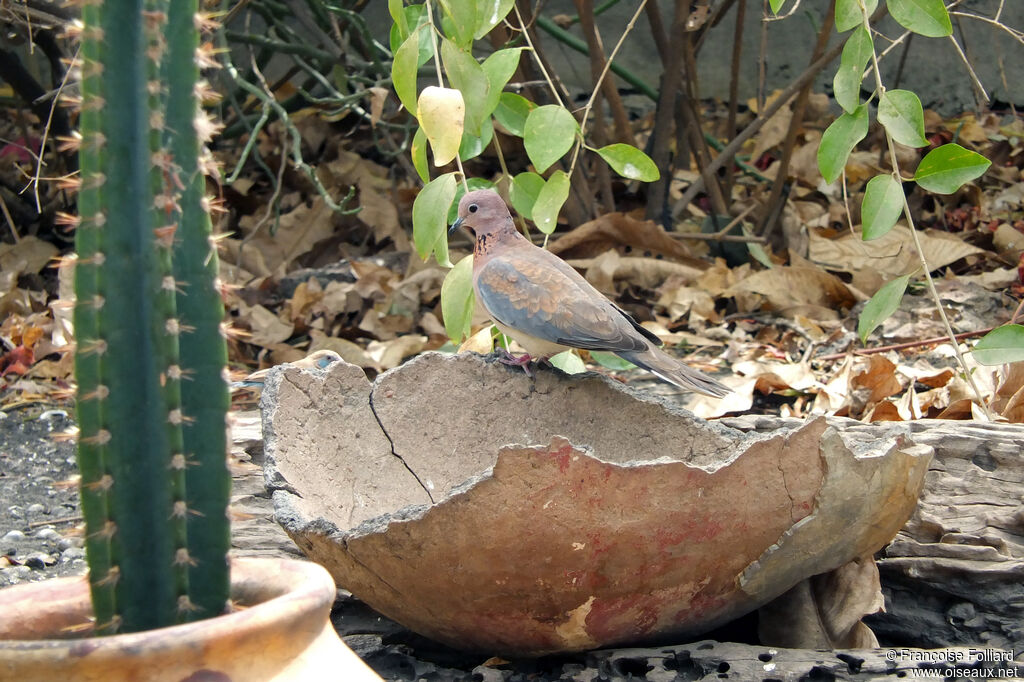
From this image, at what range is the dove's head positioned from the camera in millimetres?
2754

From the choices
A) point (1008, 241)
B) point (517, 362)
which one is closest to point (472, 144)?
point (517, 362)

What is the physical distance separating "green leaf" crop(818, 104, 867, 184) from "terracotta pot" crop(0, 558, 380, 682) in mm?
1535

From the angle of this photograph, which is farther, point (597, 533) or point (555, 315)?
point (555, 315)

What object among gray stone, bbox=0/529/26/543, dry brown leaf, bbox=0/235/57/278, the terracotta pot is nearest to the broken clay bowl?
the terracotta pot

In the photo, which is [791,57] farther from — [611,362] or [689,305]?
[611,362]

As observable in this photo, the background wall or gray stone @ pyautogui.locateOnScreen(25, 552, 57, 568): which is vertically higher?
the background wall

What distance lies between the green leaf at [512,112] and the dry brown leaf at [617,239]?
1504mm

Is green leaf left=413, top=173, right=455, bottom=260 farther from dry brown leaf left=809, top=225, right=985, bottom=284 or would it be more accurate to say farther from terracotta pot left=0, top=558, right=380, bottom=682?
dry brown leaf left=809, top=225, right=985, bottom=284

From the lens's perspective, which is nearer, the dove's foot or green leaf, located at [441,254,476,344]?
the dove's foot

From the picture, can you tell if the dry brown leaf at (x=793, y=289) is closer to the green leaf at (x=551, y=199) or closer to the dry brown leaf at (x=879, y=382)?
the dry brown leaf at (x=879, y=382)

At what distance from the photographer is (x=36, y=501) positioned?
301 centimetres

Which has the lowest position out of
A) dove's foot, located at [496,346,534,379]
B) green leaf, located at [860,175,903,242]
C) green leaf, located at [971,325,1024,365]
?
green leaf, located at [971,325,1024,365]

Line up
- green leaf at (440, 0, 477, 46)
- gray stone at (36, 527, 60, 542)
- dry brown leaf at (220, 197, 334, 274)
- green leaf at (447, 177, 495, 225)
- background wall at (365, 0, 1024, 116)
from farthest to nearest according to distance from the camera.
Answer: background wall at (365, 0, 1024, 116) < dry brown leaf at (220, 197, 334, 274) < green leaf at (447, 177, 495, 225) < gray stone at (36, 527, 60, 542) < green leaf at (440, 0, 477, 46)

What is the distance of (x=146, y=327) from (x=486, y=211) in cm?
175
